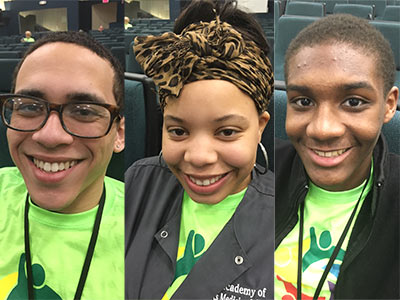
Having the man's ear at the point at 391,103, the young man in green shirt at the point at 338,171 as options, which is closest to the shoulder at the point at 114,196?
the young man in green shirt at the point at 338,171

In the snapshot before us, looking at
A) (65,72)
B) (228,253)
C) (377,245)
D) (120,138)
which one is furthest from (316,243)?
(65,72)

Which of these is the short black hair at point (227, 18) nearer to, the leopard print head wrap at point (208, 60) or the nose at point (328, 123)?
the leopard print head wrap at point (208, 60)

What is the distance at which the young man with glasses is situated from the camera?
4.95 feet

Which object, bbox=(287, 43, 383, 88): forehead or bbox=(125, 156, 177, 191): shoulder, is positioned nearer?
bbox=(287, 43, 383, 88): forehead

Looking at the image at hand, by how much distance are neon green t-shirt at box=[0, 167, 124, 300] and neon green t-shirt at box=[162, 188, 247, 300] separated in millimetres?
233

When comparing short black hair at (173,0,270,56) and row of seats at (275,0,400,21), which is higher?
row of seats at (275,0,400,21)

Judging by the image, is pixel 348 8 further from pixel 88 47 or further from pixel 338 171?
pixel 88 47

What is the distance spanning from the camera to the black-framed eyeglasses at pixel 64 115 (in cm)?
150

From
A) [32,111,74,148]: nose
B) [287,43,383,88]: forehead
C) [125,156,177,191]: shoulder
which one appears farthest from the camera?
[125,156,177,191]: shoulder

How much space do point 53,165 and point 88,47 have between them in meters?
0.45

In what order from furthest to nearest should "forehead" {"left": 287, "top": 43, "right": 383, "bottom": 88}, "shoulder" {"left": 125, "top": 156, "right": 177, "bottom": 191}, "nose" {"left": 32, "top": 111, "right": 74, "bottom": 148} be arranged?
"shoulder" {"left": 125, "top": 156, "right": 177, "bottom": 191}
"nose" {"left": 32, "top": 111, "right": 74, "bottom": 148}
"forehead" {"left": 287, "top": 43, "right": 383, "bottom": 88}

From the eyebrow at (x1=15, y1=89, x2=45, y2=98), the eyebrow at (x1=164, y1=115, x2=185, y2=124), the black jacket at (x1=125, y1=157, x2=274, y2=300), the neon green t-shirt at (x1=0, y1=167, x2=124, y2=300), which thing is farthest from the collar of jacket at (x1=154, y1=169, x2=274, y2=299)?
the eyebrow at (x1=15, y1=89, x2=45, y2=98)

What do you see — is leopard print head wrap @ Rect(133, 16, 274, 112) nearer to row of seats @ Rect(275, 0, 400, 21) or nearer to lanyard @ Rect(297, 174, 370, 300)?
row of seats @ Rect(275, 0, 400, 21)

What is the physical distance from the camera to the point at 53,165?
1.58 m
